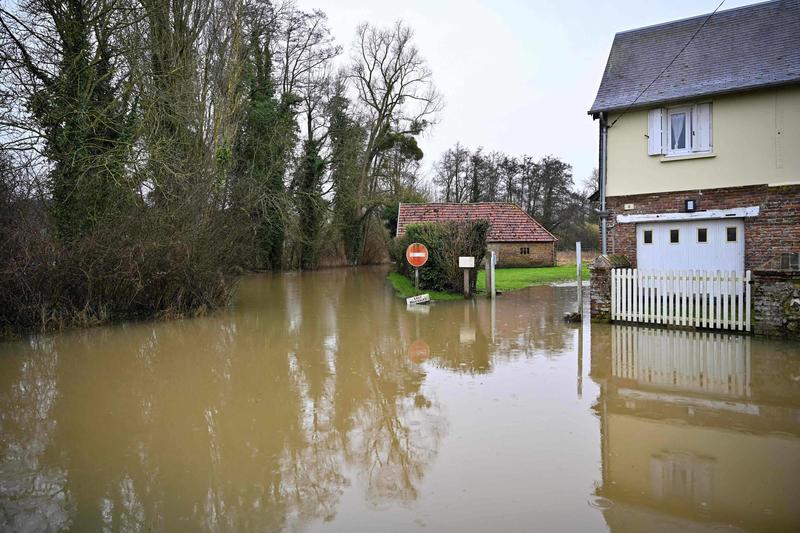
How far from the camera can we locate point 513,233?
36.0 metres

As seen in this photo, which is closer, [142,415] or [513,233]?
[142,415]

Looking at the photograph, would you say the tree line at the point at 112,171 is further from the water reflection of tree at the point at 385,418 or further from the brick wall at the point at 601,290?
the brick wall at the point at 601,290

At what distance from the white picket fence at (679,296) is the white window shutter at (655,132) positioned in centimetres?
388

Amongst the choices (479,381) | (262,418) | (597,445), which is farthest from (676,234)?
(262,418)

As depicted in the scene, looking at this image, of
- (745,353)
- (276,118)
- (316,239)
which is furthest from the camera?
(316,239)

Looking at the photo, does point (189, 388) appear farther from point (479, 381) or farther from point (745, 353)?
point (745, 353)

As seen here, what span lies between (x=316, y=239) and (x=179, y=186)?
25814 millimetres

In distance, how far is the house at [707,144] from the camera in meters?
12.9

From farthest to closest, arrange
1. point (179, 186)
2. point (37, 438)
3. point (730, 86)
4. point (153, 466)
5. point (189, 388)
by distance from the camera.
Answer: point (179, 186), point (730, 86), point (189, 388), point (37, 438), point (153, 466)

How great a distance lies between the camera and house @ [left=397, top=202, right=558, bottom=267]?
35.7 meters

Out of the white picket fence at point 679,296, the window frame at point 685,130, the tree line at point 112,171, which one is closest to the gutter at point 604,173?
the window frame at point 685,130

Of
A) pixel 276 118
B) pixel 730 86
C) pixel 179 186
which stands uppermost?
pixel 276 118

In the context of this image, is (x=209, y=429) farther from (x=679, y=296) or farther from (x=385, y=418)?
(x=679, y=296)

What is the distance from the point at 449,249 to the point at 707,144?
7447mm
